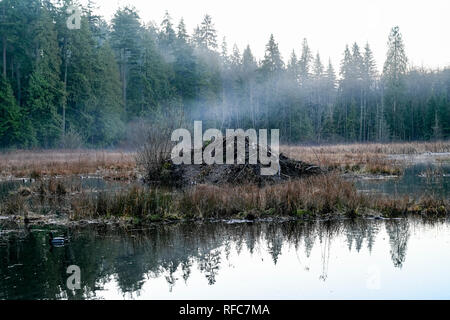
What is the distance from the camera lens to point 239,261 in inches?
256

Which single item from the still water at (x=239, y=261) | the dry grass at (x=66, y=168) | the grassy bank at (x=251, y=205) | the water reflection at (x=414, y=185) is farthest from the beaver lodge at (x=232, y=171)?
the still water at (x=239, y=261)

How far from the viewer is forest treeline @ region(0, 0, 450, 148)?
3788 centimetres

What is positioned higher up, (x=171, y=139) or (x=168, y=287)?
(x=171, y=139)

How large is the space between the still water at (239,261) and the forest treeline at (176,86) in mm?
11331

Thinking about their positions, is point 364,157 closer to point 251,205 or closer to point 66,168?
point 66,168

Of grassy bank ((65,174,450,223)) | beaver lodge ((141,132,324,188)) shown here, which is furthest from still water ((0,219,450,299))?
beaver lodge ((141,132,324,188))

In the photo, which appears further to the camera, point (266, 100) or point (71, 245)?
point (266, 100)

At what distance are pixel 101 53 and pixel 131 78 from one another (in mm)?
4976

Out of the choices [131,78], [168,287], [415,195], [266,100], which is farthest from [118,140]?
[168,287]

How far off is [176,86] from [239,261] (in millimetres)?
46815

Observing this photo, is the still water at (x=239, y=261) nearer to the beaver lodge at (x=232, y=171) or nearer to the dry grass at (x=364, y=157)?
the beaver lodge at (x=232, y=171)

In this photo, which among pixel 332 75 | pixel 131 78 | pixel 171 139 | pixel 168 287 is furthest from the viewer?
pixel 332 75

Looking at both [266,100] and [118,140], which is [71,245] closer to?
[118,140]

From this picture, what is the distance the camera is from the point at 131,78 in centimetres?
4803
